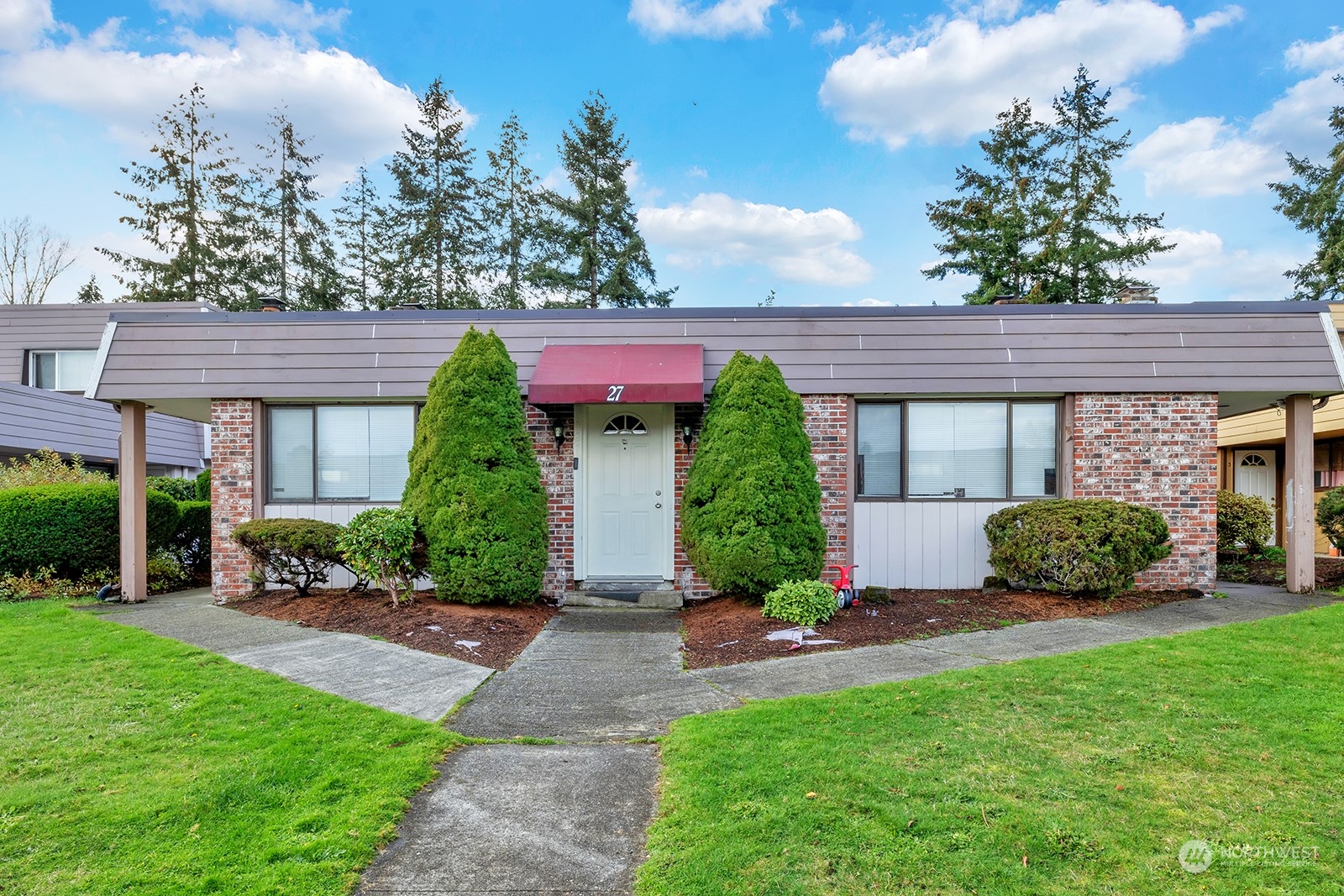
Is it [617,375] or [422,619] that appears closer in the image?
[422,619]

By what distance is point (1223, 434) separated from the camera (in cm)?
1435

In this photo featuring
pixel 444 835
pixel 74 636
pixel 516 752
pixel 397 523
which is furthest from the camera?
pixel 397 523

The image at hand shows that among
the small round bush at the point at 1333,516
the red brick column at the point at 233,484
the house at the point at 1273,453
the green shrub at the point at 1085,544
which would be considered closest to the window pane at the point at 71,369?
the red brick column at the point at 233,484

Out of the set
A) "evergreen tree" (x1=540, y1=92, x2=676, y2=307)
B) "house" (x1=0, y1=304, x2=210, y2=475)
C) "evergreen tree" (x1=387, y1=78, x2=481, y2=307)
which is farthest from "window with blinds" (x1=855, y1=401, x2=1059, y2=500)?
"evergreen tree" (x1=387, y1=78, x2=481, y2=307)

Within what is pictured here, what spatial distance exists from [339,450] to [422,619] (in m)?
2.81

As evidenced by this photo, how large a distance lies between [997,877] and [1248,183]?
24.8 meters

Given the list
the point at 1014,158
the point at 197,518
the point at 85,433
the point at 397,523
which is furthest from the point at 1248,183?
the point at 85,433

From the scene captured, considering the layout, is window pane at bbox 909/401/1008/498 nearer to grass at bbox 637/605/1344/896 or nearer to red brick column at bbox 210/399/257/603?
grass at bbox 637/605/1344/896

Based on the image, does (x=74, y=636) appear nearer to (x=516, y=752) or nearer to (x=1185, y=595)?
(x=516, y=752)

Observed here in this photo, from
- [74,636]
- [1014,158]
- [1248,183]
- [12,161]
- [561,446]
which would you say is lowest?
[74,636]

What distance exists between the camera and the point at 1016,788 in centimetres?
295

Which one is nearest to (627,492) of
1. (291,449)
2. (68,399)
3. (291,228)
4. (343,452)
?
(343,452)

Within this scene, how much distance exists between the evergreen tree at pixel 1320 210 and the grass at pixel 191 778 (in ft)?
80.7

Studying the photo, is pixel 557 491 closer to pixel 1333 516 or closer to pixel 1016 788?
pixel 1016 788
